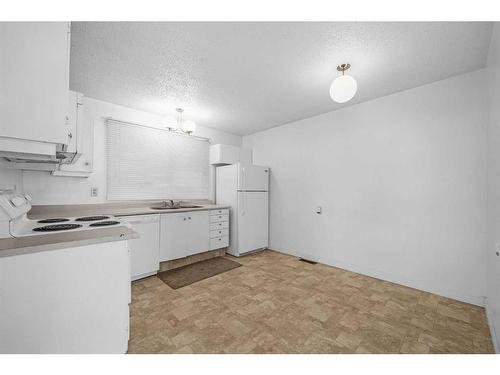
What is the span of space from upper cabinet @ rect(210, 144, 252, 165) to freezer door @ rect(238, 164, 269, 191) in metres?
0.53

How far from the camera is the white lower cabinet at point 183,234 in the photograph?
2.83 metres

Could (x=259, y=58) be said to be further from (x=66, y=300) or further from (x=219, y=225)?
(x=219, y=225)

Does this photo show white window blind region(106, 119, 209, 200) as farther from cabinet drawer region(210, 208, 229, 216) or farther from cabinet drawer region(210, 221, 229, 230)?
cabinet drawer region(210, 221, 229, 230)

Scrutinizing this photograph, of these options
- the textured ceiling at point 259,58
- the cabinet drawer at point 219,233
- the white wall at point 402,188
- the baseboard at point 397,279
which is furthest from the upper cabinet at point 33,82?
the baseboard at point 397,279

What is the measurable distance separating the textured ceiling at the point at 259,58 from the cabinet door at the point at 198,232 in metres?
1.74

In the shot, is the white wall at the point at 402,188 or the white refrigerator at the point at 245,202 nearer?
the white wall at the point at 402,188

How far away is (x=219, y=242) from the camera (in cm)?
348

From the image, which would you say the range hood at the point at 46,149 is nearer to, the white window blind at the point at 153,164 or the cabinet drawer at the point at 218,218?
the white window blind at the point at 153,164

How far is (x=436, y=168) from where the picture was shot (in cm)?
226

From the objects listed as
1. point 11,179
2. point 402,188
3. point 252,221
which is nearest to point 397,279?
point 402,188

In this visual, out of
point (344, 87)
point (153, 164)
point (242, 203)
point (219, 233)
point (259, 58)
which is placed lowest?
point (219, 233)

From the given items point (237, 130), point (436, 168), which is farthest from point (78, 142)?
point (436, 168)

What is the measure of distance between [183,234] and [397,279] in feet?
9.64

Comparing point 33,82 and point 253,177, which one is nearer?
point 33,82
